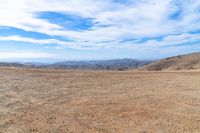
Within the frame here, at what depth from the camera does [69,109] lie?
1202 cm

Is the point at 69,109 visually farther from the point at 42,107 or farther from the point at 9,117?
the point at 9,117

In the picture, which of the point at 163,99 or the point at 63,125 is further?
the point at 163,99

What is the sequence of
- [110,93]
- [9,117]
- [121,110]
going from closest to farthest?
[9,117], [121,110], [110,93]

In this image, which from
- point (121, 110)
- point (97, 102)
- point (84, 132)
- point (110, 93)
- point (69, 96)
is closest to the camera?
point (84, 132)

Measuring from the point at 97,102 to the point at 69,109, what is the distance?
1891 mm

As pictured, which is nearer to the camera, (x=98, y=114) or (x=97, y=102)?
(x=98, y=114)

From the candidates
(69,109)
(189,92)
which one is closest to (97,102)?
(69,109)

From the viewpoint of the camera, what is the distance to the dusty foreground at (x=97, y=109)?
9.45 metres

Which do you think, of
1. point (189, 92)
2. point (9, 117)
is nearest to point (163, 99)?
point (189, 92)

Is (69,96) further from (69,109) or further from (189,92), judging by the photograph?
(189,92)

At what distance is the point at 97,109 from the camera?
1203 cm

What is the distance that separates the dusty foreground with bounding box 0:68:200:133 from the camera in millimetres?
9445

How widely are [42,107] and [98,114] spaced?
2.64 m

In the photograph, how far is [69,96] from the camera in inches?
595
